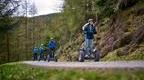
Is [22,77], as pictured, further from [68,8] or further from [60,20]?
[60,20]

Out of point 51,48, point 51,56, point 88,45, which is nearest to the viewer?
point 88,45

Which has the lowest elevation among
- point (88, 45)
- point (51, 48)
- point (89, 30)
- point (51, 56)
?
point (51, 56)

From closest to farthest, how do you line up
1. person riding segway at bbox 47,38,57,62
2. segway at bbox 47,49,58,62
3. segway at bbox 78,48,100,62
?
segway at bbox 78,48,100,62 → person riding segway at bbox 47,38,57,62 → segway at bbox 47,49,58,62

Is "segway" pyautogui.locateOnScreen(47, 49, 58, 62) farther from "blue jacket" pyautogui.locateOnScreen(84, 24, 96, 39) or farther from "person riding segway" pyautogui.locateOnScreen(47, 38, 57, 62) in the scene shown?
"blue jacket" pyautogui.locateOnScreen(84, 24, 96, 39)

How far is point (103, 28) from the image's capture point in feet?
132

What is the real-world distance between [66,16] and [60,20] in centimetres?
628

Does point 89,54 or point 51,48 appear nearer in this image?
point 89,54

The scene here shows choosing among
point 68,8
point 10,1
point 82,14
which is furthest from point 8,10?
point 68,8

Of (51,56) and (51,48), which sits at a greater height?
(51,48)

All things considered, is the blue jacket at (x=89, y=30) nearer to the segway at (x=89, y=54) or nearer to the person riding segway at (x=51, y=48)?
the segway at (x=89, y=54)

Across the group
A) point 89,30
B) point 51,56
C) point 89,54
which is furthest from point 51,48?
point 89,30

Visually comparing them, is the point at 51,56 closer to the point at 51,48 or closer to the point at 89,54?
the point at 51,48

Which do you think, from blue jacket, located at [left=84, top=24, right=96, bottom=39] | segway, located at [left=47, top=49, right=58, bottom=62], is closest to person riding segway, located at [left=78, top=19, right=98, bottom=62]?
blue jacket, located at [left=84, top=24, right=96, bottom=39]

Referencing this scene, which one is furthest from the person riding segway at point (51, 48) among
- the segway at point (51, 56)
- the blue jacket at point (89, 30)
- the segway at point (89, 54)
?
the blue jacket at point (89, 30)
